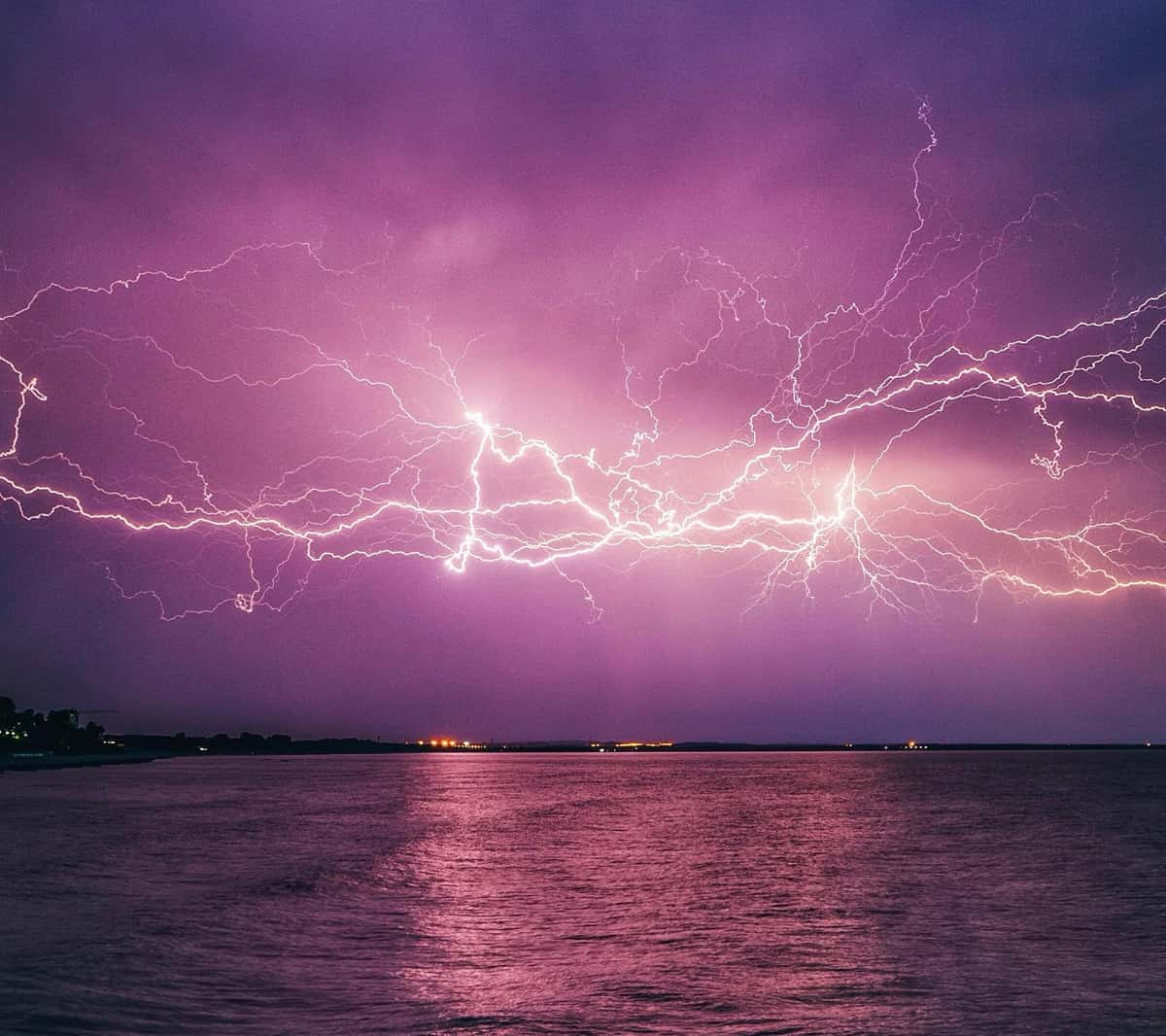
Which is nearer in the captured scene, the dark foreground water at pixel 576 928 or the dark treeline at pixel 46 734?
the dark foreground water at pixel 576 928

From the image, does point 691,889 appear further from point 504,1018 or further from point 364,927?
point 504,1018

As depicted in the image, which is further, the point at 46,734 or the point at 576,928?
the point at 46,734

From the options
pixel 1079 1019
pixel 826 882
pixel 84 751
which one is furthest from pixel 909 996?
pixel 84 751

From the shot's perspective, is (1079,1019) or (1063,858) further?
(1063,858)

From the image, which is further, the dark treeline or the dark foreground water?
the dark treeline
